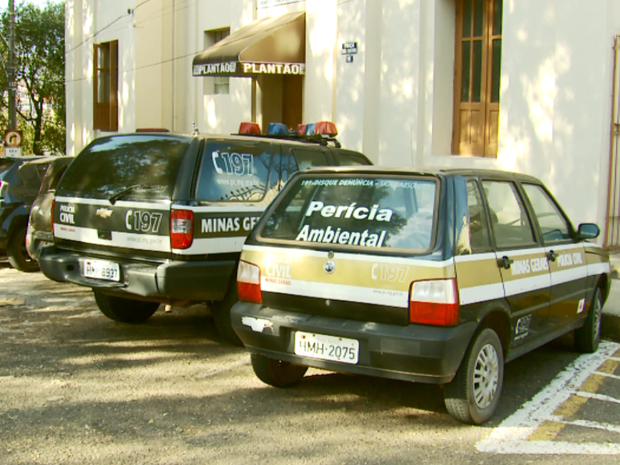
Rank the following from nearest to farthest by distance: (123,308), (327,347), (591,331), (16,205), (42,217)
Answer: (327,347) < (591,331) < (123,308) < (42,217) < (16,205)

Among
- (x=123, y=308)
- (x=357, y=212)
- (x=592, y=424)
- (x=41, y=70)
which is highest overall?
(x=41, y=70)

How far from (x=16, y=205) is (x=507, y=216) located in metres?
7.37

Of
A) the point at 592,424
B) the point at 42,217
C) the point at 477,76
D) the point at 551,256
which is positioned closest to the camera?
the point at 592,424

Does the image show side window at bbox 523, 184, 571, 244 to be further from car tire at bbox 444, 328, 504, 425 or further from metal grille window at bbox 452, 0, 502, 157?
metal grille window at bbox 452, 0, 502, 157

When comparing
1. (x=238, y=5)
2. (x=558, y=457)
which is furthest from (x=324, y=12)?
(x=558, y=457)

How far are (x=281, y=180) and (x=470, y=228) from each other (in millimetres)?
2528

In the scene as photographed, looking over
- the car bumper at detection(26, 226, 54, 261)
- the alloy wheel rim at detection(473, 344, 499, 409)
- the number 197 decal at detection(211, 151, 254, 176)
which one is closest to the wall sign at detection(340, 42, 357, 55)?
the car bumper at detection(26, 226, 54, 261)

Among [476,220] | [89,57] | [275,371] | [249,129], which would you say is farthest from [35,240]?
[89,57]

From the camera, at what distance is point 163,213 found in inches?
231

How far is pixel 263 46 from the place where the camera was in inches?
557

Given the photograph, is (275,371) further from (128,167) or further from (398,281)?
(128,167)

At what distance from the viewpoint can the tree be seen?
35375 mm

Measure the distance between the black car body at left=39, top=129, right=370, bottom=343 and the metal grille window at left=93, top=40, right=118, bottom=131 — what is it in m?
15.6

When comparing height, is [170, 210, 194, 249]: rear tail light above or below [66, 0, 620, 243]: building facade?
below
